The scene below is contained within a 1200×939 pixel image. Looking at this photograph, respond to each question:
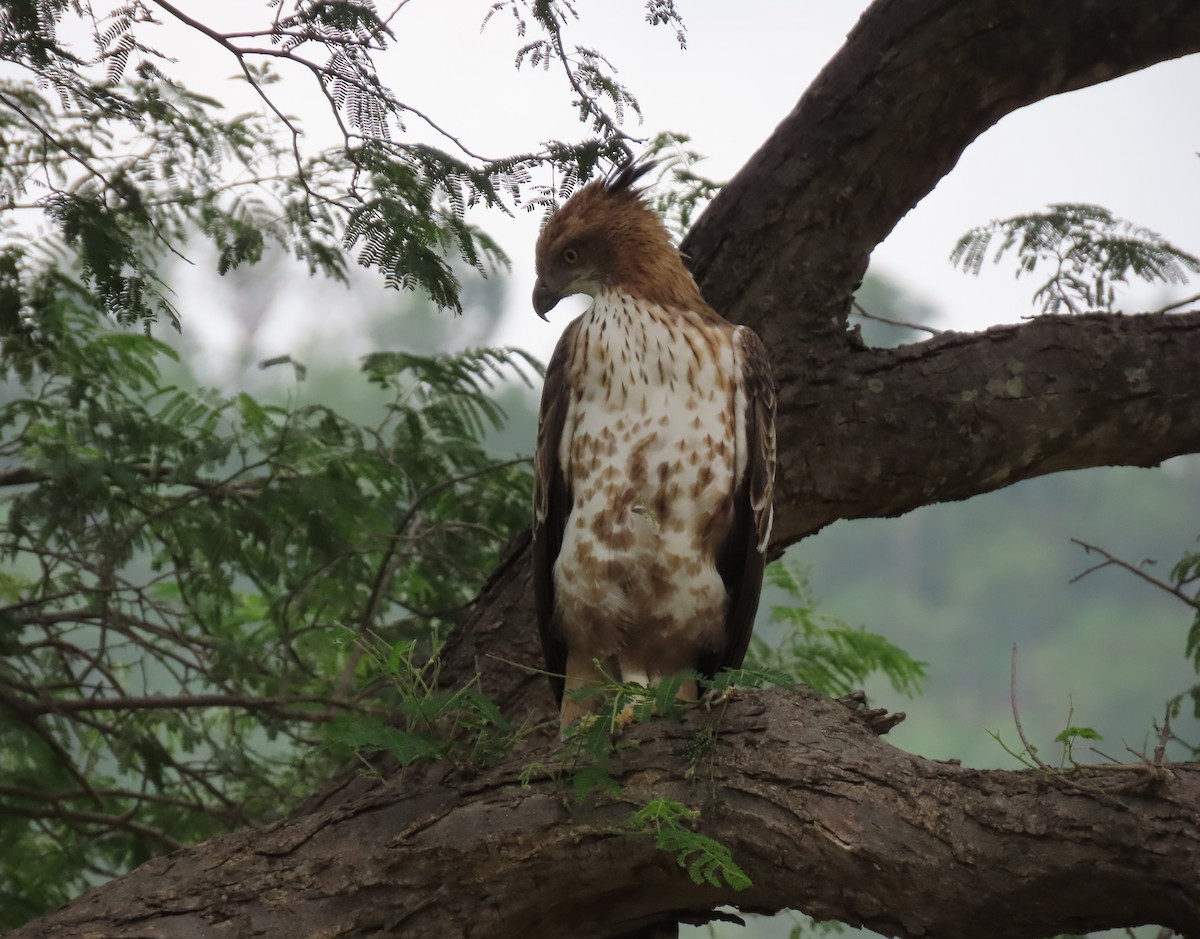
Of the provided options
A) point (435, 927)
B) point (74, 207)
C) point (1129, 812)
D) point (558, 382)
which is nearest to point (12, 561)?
point (74, 207)

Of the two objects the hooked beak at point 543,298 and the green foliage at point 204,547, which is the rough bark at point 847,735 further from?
the green foliage at point 204,547

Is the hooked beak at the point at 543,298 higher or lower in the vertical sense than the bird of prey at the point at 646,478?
higher

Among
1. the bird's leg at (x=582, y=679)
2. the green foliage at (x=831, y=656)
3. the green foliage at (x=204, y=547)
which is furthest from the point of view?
the green foliage at (x=831, y=656)

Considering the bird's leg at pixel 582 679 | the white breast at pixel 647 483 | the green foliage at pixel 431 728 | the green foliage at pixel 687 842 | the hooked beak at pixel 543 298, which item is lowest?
the green foliage at pixel 687 842

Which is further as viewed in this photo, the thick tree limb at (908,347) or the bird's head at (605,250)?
the thick tree limb at (908,347)

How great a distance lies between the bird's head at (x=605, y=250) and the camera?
319 cm

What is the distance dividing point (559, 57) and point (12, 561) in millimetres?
2317

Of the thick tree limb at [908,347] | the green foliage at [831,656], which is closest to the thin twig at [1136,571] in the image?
the thick tree limb at [908,347]

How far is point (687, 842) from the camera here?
205 centimetres

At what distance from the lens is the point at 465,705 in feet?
8.75

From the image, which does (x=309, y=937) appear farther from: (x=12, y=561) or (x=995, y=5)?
(x=995, y=5)

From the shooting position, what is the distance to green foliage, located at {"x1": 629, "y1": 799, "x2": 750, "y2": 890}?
2043mm

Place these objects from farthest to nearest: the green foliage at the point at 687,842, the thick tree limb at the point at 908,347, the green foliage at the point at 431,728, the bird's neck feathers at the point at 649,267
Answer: the thick tree limb at the point at 908,347 < the bird's neck feathers at the point at 649,267 < the green foliage at the point at 431,728 < the green foliage at the point at 687,842

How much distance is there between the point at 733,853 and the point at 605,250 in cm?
157
